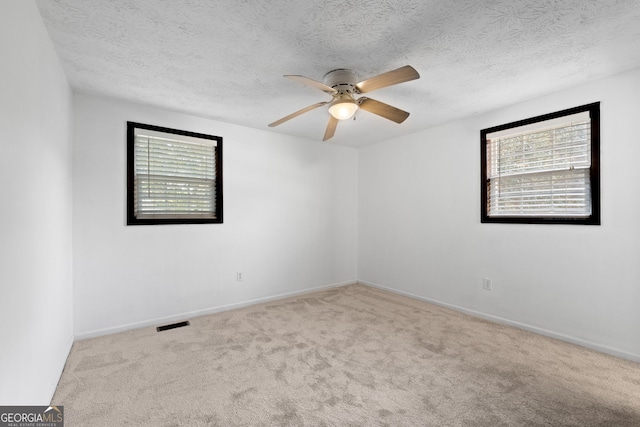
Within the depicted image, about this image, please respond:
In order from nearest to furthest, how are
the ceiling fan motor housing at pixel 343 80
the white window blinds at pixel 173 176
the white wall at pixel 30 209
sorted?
the white wall at pixel 30 209 < the ceiling fan motor housing at pixel 343 80 < the white window blinds at pixel 173 176

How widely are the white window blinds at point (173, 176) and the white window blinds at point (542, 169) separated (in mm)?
3448

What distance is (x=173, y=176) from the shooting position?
132 inches

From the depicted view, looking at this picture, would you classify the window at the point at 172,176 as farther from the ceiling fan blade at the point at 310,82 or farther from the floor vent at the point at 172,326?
the ceiling fan blade at the point at 310,82

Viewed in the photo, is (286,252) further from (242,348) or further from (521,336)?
(521,336)

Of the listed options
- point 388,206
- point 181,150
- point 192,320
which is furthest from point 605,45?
point 192,320

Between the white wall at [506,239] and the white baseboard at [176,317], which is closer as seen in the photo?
the white wall at [506,239]

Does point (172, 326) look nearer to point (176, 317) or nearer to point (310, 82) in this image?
point (176, 317)

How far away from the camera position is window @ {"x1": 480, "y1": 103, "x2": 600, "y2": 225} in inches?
104

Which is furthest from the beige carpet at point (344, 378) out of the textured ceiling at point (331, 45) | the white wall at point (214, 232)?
the textured ceiling at point (331, 45)

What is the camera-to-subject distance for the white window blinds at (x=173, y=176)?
3162 mm

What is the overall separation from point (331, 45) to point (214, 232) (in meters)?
2.59

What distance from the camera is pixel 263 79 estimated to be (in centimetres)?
252

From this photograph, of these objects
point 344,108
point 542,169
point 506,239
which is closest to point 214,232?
point 344,108

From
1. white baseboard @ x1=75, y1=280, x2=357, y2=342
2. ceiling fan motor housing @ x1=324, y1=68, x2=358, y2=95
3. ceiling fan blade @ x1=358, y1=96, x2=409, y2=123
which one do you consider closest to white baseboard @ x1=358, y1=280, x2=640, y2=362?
white baseboard @ x1=75, y1=280, x2=357, y2=342
